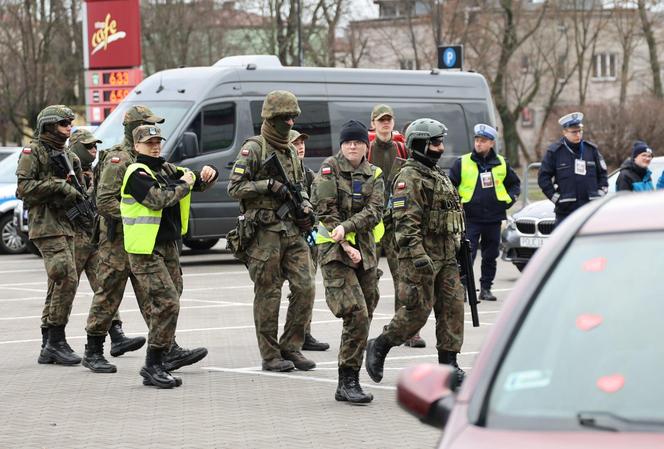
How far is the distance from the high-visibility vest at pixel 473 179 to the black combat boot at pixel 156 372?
525cm

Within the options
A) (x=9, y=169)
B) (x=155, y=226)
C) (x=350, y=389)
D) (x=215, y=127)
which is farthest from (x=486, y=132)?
(x=9, y=169)

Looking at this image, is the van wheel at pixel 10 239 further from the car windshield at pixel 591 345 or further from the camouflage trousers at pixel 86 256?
the car windshield at pixel 591 345

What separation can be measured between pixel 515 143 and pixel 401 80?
127 ft

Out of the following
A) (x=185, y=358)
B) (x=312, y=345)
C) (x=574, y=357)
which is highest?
(x=574, y=357)

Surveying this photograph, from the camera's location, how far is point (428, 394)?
4.09m

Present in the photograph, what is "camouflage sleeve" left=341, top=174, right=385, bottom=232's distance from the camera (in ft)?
30.1

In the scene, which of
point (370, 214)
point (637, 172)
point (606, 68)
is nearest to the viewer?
point (370, 214)

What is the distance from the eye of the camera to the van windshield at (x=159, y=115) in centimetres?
1925

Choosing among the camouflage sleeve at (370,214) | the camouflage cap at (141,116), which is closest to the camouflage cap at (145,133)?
the camouflage cap at (141,116)

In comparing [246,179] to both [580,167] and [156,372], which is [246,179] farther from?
[580,167]

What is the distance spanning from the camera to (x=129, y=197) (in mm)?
9500

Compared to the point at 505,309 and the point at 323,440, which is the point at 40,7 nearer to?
the point at 323,440

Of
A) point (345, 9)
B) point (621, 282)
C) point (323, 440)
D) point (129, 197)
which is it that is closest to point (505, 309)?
point (621, 282)

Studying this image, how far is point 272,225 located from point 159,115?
10.0 m
